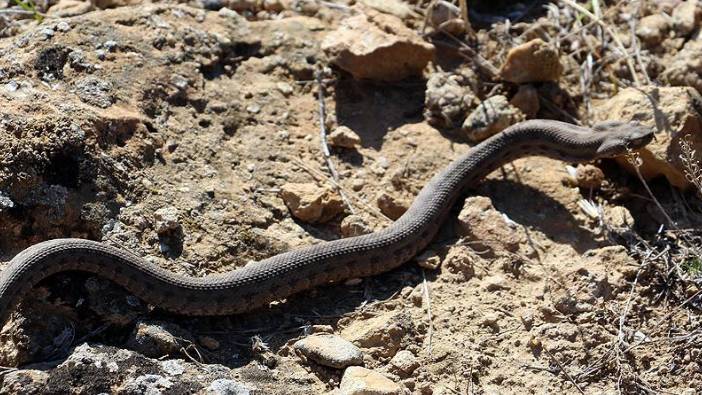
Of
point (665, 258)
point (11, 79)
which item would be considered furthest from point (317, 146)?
point (665, 258)

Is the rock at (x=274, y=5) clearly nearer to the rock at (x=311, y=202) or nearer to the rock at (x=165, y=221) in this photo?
the rock at (x=311, y=202)

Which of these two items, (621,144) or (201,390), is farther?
(621,144)

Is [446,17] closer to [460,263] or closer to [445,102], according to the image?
[445,102]

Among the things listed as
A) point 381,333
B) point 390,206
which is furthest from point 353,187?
point 381,333

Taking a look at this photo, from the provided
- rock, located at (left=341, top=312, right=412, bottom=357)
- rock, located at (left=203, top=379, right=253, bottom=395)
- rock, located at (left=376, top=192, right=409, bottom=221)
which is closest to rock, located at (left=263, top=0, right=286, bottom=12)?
rock, located at (left=376, top=192, right=409, bottom=221)

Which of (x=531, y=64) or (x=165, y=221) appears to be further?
(x=531, y=64)

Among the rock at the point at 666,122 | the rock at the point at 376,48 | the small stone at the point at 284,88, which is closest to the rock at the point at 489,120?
the rock at the point at 376,48

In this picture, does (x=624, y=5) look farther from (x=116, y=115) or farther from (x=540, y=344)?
(x=116, y=115)
